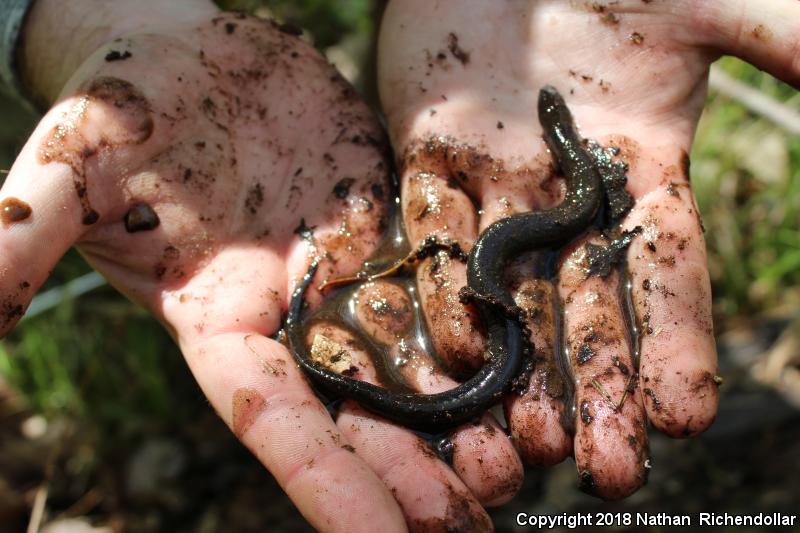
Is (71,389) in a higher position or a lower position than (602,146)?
lower

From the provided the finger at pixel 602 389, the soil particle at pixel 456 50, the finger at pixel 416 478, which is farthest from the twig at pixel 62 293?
the finger at pixel 602 389

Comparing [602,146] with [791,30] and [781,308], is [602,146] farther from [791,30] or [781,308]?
[781,308]

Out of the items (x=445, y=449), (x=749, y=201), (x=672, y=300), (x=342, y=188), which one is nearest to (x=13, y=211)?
(x=342, y=188)

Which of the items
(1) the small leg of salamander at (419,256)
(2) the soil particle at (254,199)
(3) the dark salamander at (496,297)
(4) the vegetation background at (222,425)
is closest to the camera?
(3) the dark salamander at (496,297)

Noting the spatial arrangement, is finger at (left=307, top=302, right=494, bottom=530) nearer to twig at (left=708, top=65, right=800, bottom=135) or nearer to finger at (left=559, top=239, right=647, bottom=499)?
finger at (left=559, top=239, right=647, bottom=499)

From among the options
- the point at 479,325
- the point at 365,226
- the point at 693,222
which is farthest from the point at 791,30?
the point at 365,226

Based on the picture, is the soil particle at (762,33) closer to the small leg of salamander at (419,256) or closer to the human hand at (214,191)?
the small leg of salamander at (419,256)
